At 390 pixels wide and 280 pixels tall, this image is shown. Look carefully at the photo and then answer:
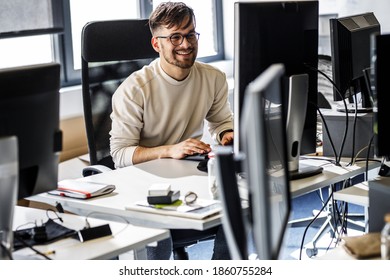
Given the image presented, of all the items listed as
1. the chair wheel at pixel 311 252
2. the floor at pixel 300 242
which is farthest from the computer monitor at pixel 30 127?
the chair wheel at pixel 311 252

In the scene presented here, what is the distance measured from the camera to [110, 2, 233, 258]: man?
10.4 feet

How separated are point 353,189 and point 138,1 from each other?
2.68 metres

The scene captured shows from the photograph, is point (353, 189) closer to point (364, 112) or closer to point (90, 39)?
point (364, 112)

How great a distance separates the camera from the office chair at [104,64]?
3398mm

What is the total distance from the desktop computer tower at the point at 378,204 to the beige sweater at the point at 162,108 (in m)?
1.13

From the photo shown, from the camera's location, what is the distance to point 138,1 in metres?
5.00

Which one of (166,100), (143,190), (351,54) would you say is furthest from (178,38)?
(143,190)

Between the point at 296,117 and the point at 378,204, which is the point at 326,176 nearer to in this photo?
the point at 296,117

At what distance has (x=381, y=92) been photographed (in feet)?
7.34

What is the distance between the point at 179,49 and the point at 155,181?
2.17 feet

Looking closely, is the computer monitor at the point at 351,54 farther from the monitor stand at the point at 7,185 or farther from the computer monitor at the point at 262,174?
the monitor stand at the point at 7,185

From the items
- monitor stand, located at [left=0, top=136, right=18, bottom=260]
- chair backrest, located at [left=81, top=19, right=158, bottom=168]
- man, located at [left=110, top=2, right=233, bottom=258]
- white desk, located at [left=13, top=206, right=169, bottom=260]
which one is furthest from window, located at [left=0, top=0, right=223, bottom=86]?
monitor stand, located at [left=0, top=136, right=18, bottom=260]

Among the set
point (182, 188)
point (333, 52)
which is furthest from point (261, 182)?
point (333, 52)

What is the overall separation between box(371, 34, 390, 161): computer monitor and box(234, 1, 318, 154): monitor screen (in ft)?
1.40
